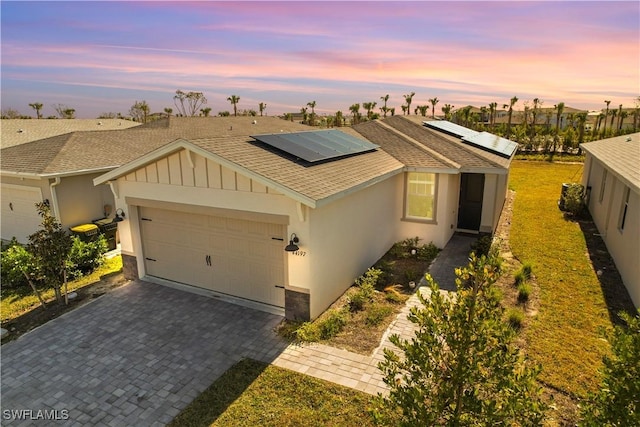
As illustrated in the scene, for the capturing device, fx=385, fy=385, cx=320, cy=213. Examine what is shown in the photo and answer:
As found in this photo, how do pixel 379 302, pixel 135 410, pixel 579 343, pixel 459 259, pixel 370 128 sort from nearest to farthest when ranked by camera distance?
pixel 135 410, pixel 579 343, pixel 379 302, pixel 459 259, pixel 370 128

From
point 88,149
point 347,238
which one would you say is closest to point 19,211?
point 88,149

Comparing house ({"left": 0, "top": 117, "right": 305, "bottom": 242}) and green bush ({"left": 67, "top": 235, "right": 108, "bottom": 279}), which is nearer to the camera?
green bush ({"left": 67, "top": 235, "right": 108, "bottom": 279})

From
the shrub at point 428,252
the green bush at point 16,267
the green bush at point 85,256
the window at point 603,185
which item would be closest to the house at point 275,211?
the shrub at point 428,252

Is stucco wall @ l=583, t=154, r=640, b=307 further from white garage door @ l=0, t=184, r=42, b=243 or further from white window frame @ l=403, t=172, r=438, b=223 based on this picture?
white garage door @ l=0, t=184, r=42, b=243

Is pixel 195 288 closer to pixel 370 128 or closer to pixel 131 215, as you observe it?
pixel 131 215

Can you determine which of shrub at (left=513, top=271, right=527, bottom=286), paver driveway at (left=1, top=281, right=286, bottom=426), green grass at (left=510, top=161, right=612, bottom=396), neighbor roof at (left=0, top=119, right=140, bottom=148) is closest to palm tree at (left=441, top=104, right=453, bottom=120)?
green grass at (left=510, top=161, right=612, bottom=396)

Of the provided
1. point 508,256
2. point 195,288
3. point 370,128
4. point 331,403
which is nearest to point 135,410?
point 331,403
